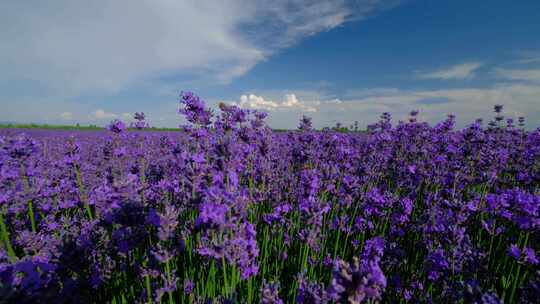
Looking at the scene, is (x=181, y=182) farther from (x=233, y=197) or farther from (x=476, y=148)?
(x=476, y=148)

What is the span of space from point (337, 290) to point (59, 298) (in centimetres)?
178

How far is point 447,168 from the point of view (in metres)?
5.18

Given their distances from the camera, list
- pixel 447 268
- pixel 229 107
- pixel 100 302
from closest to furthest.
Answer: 1. pixel 447 268
2. pixel 100 302
3. pixel 229 107

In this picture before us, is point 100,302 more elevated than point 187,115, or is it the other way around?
point 187,115

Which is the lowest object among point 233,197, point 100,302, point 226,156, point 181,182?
point 100,302

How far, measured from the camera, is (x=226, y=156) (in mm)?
2457

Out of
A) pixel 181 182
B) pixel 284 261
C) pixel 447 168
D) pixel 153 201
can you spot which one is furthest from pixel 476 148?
pixel 153 201

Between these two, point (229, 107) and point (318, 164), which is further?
point (318, 164)

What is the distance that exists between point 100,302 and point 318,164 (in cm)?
420

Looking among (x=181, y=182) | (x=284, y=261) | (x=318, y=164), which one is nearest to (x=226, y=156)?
(x=181, y=182)

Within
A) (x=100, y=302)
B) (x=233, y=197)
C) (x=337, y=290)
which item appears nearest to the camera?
(x=337, y=290)

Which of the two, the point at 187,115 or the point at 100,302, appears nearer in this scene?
the point at 100,302

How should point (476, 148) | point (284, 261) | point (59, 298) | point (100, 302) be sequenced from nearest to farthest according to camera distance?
point (59, 298) → point (100, 302) → point (284, 261) → point (476, 148)

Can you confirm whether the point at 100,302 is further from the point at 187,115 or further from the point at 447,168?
the point at 447,168
